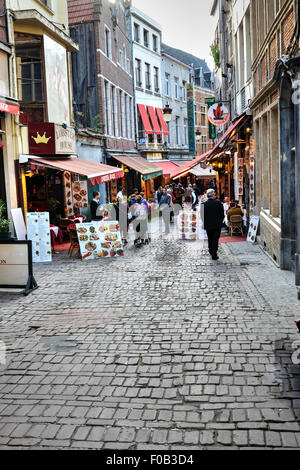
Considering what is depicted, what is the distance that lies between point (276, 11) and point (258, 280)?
595cm

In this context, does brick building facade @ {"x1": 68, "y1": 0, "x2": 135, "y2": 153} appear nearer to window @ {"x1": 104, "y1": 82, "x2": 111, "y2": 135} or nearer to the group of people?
window @ {"x1": 104, "y1": 82, "x2": 111, "y2": 135}

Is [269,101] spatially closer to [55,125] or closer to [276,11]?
[276,11]

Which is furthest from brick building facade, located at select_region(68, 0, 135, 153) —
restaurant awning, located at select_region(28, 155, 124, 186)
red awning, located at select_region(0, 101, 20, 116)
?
red awning, located at select_region(0, 101, 20, 116)

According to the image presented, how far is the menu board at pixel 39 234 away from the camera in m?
13.4

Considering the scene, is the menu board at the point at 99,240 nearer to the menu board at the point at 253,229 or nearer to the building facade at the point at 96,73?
the menu board at the point at 253,229

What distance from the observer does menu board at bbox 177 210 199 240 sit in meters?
17.5

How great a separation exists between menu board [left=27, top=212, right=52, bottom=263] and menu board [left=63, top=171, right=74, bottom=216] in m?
5.29

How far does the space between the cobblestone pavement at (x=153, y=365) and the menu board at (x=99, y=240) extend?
3.15 metres

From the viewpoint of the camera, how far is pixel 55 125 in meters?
16.9

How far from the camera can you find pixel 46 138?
16438 millimetres

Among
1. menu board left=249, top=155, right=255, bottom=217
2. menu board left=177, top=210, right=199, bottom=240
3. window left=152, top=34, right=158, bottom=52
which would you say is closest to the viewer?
menu board left=249, top=155, right=255, bottom=217

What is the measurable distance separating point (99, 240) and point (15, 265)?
13.4 ft

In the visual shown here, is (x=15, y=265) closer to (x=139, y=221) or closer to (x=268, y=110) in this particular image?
(x=139, y=221)

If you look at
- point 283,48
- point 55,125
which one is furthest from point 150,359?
point 55,125
